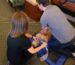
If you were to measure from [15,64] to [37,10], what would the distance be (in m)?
1.10

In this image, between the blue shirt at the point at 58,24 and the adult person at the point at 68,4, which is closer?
the blue shirt at the point at 58,24

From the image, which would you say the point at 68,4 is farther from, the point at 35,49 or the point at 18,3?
the point at 35,49

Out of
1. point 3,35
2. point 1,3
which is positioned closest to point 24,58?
point 3,35

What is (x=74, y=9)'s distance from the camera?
3186mm

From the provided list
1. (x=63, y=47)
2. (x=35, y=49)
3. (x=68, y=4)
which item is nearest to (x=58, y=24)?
(x=63, y=47)

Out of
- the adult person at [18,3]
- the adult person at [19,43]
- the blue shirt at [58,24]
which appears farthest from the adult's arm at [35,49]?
the adult person at [18,3]

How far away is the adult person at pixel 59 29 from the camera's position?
246 cm

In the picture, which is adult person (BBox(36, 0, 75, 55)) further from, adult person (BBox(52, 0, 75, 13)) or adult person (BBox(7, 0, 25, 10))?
adult person (BBox(7, 0, 25, 10))

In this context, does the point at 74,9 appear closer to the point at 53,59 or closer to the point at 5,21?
the point at 53,59

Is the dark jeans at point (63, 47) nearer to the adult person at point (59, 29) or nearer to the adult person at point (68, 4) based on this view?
the adult person at point (59, 29)

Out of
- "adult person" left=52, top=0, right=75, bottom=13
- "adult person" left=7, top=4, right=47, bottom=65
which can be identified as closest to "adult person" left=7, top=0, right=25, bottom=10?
"adult person" left=52, top=0, right=75, bottom=13

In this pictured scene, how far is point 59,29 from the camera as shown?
8.11 ft

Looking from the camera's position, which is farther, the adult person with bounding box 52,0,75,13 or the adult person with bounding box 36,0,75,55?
the adult person with bounding box 52,0,75,13

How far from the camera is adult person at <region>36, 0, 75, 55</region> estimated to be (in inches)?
97.0
